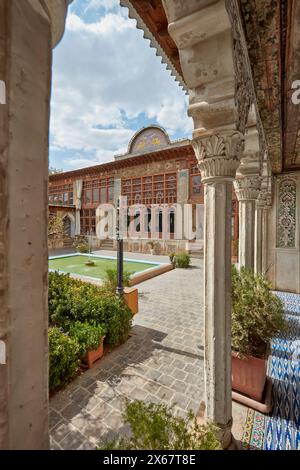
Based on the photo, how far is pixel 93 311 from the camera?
4246 millimetres

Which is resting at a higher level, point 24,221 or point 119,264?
point 24,221

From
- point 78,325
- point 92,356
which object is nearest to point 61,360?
point 92,356

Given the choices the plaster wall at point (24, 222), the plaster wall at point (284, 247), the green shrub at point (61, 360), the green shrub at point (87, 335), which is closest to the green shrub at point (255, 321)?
the green shrub at point (87, 335)

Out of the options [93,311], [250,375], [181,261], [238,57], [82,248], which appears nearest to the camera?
[238,57]

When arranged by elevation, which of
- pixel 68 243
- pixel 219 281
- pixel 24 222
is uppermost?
pixel 24 222

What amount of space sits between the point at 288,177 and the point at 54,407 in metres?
8.57

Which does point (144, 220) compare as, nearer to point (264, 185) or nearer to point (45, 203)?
point (264, 185)

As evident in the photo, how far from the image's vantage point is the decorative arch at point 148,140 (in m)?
17.6

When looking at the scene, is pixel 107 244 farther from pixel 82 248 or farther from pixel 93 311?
pixel 93 311

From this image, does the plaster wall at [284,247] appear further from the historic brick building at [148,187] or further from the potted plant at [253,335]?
the historic brick building at [148,187]

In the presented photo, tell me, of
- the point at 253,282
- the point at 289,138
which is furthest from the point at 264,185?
the point at 253,282

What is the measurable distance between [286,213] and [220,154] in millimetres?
6838

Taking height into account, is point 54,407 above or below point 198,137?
below
